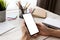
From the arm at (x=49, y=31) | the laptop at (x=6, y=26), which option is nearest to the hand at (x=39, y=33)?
the arm at (x=49, y=31)

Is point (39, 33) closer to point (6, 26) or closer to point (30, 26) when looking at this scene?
point (30, 26)

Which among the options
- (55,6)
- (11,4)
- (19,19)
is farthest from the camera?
(55,6)

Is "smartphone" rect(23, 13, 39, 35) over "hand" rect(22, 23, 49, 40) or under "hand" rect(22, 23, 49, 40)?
over

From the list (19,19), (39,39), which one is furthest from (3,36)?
(19,19)

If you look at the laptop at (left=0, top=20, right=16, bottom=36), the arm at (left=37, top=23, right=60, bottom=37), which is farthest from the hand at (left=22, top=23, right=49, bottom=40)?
the laptop at (left=0, top=20, right=16, bottom=36)

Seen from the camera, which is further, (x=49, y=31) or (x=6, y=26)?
(x=6, y=26)

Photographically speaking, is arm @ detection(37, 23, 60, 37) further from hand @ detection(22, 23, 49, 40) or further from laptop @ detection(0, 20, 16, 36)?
laptop @ detection(0, 20, 16, 36)

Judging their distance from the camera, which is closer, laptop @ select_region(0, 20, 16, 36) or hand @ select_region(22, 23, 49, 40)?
hand @ select_region(22, 23, 49, 40)

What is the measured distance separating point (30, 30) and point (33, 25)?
7cm

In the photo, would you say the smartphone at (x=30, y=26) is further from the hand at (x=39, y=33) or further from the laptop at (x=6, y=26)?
the laptop at (x=6, y=26)

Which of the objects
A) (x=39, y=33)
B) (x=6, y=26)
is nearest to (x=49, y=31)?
(x=39, y=33)

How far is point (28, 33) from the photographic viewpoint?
1046mm

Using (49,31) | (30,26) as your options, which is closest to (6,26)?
(30,26)

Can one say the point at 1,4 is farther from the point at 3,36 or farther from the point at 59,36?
the point at 59,36
